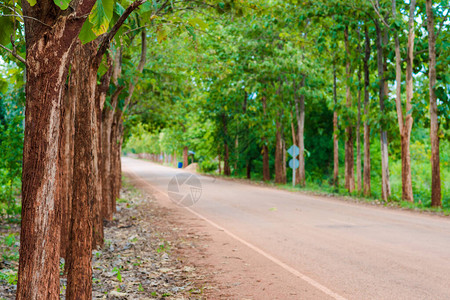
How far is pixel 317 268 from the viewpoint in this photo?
26.0 ft

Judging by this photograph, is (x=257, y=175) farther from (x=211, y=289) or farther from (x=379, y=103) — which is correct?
(x=211, y=289)

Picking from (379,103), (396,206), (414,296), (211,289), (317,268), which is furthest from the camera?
(379,103)

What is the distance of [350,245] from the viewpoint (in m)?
9.85

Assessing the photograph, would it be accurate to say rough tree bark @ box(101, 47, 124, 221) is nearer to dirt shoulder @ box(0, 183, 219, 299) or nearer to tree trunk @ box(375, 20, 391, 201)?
dirt shoulder @ box(0, 183, 219, 299)

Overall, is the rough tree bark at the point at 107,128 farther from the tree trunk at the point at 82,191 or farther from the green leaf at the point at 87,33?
the green leaf at the point at 87,33

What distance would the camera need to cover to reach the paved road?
6836 mm

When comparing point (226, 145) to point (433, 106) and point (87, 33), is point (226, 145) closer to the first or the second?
point (433, 106)

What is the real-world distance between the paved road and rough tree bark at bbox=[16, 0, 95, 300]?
3712 millimetres

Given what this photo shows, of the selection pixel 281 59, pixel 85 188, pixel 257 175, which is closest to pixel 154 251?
pixel 85 188

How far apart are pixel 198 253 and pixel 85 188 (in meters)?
4.33

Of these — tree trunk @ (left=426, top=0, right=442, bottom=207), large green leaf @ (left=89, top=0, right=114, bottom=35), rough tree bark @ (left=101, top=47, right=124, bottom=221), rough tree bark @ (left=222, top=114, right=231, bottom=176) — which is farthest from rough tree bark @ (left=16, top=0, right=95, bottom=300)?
rough tree bark @ (left=222, top=114, right=231, bottom=176)

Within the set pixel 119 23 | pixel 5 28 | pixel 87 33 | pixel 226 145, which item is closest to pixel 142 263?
pixel 119 23

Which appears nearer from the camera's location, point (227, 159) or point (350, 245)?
point (350, 245)

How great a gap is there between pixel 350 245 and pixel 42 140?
7.64m
